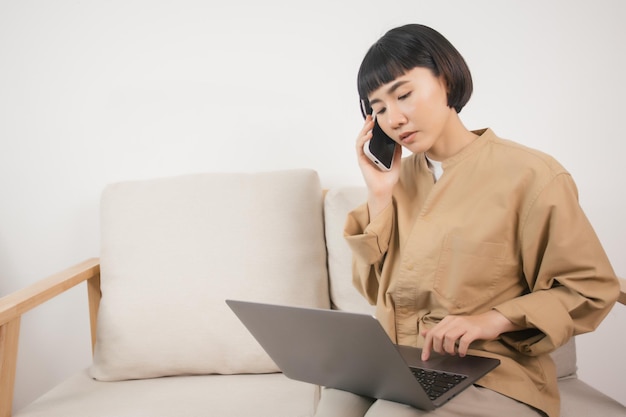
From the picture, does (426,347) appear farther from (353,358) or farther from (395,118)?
(395,118)

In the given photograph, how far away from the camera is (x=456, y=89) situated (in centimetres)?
126

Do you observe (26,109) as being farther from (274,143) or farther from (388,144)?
(388,144)

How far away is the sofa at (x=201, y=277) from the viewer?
1.61 m

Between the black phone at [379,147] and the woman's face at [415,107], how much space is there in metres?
0.10

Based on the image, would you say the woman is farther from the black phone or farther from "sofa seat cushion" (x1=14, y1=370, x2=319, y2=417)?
"sofa seat cushion" (x1=14, y1=370, x2=319, y2=417)

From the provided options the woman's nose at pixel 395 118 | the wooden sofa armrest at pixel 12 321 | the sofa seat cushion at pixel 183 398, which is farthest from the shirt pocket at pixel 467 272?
the wooden sofa armrest at pixel 12 321

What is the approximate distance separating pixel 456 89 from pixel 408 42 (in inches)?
5.1

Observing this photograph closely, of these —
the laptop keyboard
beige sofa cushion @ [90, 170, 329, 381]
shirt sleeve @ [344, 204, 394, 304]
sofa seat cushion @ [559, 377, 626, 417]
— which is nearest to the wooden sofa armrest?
beige sofa cushion @ [90, 170, 329, 381]

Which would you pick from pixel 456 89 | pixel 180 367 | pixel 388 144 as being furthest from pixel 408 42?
pixel 180 367

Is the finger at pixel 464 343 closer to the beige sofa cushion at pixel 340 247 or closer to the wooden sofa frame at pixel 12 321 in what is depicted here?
the wooden sofa frame at pixel 12 321

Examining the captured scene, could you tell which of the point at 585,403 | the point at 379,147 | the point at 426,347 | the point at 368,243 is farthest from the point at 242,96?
the point at 585,403

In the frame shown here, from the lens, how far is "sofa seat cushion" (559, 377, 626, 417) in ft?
4.07

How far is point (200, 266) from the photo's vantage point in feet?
5.37

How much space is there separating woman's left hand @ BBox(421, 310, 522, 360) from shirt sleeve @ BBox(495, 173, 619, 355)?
19 millimetres
